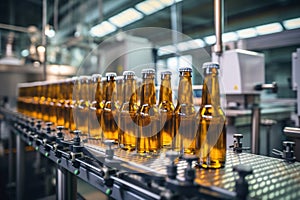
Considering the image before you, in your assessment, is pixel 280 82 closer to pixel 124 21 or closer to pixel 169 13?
pixel 169 13

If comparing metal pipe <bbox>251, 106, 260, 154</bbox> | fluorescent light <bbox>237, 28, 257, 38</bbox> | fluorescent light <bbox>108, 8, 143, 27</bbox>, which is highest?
fluorescent light <bbox>108, 8, 143, 27</bbox>

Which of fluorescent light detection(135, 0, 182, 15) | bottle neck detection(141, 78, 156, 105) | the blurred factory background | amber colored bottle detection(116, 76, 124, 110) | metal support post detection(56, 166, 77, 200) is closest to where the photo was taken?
bottle neck detection(141, 78, 156, 105)

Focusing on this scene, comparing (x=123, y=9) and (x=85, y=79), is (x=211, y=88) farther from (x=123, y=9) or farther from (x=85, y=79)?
(x=123, y=9)

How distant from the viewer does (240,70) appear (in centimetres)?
154

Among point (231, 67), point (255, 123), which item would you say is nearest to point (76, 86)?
point (231, 67)

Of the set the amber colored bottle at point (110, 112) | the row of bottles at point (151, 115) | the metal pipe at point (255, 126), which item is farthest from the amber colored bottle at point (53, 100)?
the metal pipe at point (255, 126)

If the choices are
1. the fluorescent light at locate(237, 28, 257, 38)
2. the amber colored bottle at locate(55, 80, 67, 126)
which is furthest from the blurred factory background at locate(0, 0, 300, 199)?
the amber colored bottle at locate(55, 80, 67, 126)

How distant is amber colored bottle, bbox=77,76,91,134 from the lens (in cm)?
92

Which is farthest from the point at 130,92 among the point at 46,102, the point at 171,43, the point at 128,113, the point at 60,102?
the point at 171,43

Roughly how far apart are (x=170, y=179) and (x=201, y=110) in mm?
179

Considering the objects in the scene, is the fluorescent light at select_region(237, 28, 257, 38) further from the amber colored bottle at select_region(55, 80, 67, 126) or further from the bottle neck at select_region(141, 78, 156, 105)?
the bottle neck at select_region(141, 78, 156, 105)

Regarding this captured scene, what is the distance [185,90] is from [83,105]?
0.46m

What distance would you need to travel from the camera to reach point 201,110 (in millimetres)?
567

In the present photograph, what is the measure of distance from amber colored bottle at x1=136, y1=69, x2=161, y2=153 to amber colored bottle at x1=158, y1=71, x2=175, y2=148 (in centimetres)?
2
